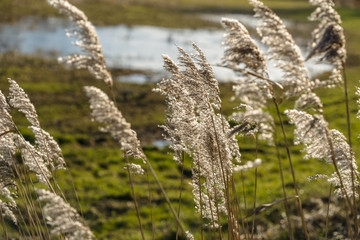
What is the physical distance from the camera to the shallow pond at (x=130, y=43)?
22.2 meters

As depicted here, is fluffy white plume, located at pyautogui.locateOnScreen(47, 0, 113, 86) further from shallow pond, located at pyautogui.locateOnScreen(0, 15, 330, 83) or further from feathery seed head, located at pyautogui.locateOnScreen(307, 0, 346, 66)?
shallow pond, located at pyautogui.locateOnScreen(0, 15, 330, 83)

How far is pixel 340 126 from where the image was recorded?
45.8ft

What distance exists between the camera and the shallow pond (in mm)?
22192

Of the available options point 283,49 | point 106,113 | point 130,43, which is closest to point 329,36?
point 283,49

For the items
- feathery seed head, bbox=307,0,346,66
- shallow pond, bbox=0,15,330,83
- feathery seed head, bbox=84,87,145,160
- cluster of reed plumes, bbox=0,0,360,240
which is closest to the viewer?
feathery seed head, bbox=84,87,145,160

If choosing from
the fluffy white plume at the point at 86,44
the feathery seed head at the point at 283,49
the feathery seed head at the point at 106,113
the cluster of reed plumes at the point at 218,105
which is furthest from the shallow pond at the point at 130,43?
the feathery seed head at the point at 106,113

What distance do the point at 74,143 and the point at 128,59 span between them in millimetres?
11114

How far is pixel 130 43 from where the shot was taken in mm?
27594

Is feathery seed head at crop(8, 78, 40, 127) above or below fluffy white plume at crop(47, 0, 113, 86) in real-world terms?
below

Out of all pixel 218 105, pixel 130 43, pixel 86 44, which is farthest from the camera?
pixel 130 43

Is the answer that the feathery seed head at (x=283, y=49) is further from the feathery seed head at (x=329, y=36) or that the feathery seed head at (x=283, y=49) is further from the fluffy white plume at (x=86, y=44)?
the fluffy white plume at (x=86, y=44)

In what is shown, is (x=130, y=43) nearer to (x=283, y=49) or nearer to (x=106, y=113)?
(x=283, y=49)

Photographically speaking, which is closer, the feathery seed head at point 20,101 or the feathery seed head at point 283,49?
the feathery seed head at point 283,49

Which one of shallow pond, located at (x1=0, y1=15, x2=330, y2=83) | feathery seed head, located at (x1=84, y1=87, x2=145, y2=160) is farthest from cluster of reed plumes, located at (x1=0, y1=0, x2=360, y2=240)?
shallow pond, located at (x1=0, y1=15, x2=330, y2=83)
